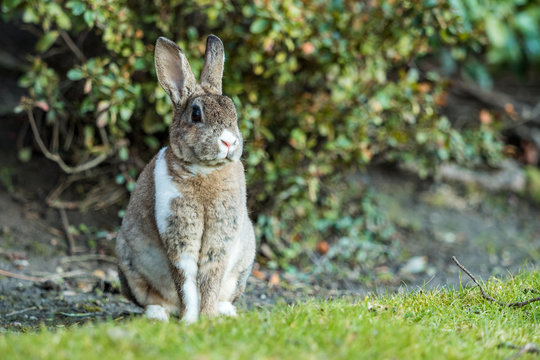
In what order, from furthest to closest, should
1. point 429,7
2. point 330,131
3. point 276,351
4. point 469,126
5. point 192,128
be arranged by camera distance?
point 469,126, point 330,131, point 429,7, point 192,128, point 276,351

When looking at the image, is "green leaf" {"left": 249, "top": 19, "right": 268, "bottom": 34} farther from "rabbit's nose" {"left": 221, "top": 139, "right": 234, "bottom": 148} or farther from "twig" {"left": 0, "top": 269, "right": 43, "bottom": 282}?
"twig" {"left": 0, "top": 269, "right": 43, "bottom": 282}

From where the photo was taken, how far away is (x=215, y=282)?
4016 mm

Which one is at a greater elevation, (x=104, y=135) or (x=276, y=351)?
(x=104, y=135)

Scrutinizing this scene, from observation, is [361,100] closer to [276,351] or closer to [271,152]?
[271,152]

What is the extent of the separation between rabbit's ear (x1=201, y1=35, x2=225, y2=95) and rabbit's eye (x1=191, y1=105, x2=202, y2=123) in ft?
1.17

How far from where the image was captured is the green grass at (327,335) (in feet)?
9.46

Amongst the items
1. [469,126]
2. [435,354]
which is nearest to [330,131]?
[469,126]

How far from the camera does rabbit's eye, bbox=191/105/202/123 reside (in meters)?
3.92

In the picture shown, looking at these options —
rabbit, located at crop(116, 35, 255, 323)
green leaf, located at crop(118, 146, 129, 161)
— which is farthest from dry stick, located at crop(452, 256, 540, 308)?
green leaf, located at crop(118, 146, 129, 161)

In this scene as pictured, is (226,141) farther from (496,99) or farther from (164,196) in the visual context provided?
(496,99)

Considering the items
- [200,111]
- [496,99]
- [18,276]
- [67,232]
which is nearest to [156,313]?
[200,111]

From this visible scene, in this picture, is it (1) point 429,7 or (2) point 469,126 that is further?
(2) point 469,126

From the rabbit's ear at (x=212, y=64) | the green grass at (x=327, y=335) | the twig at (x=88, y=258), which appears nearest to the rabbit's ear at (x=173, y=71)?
the rabbit's ear at (x=212, y=64)

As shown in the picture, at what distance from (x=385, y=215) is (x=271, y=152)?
76.0 inches
